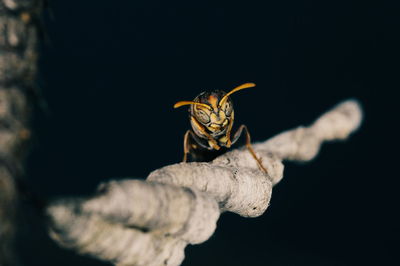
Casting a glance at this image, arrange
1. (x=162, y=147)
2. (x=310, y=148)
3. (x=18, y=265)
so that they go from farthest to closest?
(x=162, y=147), (x=310, y=148), (x=18, y=265)

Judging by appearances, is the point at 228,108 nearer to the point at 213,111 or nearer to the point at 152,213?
the point at 213,111

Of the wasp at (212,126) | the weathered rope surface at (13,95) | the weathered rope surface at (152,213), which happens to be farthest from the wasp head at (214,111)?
the weathered rope surface at (13,95)

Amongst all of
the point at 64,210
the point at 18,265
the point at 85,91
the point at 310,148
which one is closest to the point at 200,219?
the point at 64,210

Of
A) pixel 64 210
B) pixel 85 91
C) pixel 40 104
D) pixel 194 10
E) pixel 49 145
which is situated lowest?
pixel 64 210

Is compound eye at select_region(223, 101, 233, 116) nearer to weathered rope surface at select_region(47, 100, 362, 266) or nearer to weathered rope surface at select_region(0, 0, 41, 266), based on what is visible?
weathered rope surface at select_region(47, 100, 362, 266)

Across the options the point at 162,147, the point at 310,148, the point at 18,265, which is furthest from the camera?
the point at 162,147

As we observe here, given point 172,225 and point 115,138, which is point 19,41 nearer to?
point 172,225

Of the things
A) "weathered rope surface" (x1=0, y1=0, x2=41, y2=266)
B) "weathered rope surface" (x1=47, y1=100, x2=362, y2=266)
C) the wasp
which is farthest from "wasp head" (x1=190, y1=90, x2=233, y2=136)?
"weathered rope surface" (x1=0, y1=0, x2=41, y2=266)
